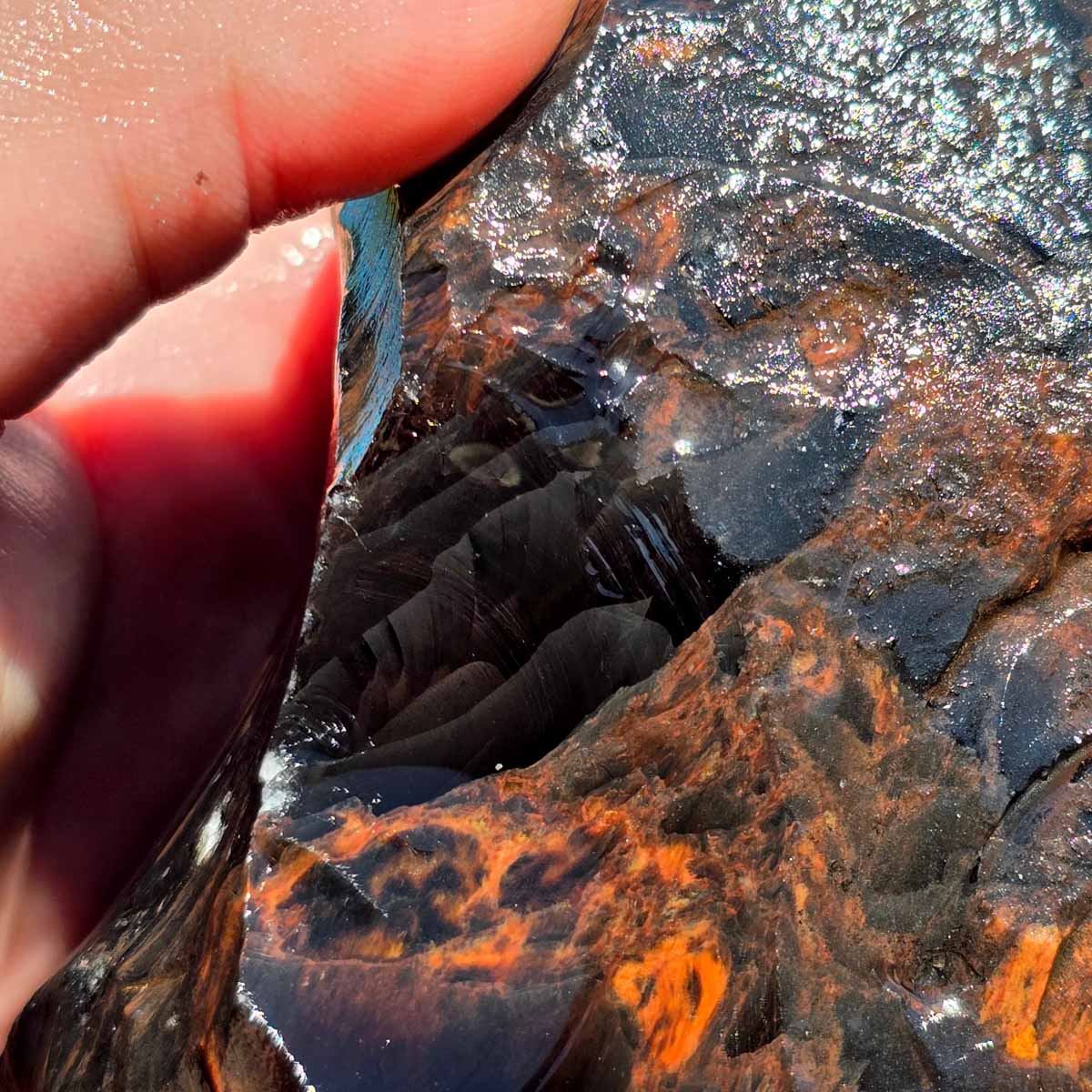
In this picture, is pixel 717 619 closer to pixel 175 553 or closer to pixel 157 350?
pixel 175 553

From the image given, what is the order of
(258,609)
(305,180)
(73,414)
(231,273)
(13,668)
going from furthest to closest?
(231,273), (73,414), (258,609), (13,668), (305,180)

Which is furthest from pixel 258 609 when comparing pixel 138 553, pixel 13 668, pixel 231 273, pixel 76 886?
pixel 231 273

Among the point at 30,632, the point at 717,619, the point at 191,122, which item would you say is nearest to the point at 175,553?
the point at 30,632

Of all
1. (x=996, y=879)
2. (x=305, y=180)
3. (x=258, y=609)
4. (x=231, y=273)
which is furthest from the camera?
(x=231, y=273)

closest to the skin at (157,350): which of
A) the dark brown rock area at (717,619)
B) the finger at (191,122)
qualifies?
the finger at (191,122)

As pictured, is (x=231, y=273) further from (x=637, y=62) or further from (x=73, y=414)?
(x=637, y=62)

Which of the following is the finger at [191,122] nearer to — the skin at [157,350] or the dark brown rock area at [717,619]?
the skin at [157,350]

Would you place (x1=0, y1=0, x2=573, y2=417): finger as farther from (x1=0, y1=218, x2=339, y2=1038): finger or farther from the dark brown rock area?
(x1=0, y1=218, x2=339, y2=1038): finger
